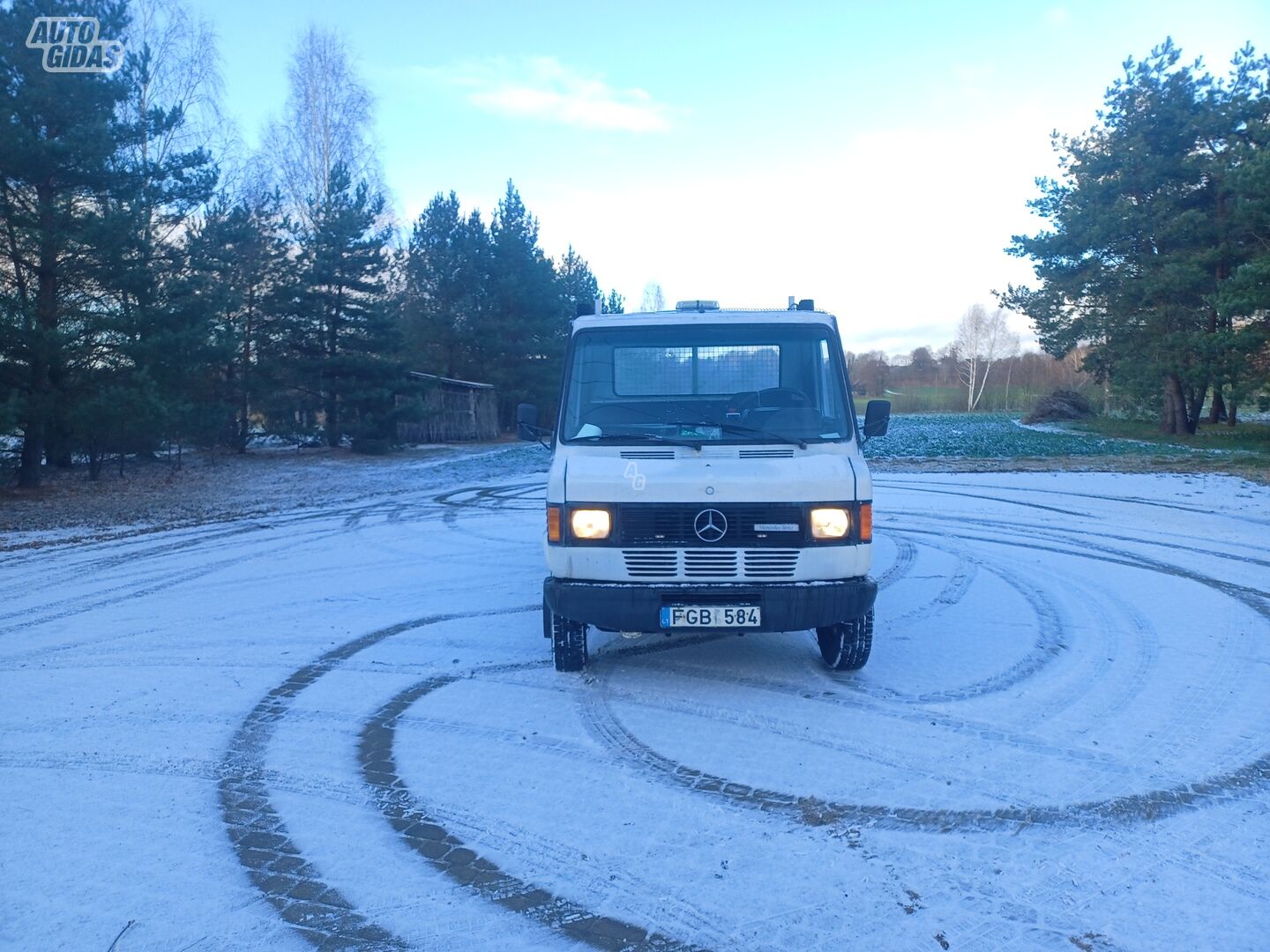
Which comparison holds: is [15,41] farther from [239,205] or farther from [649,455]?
[649,455]

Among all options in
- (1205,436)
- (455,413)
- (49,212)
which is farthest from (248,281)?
(1205,436)

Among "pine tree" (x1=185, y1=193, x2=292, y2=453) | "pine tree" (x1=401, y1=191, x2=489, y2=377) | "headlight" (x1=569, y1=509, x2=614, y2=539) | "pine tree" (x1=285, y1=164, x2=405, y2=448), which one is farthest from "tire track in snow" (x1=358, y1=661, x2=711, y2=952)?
"pine tree" (x1=401, y1=191, x2=489, y2=377)

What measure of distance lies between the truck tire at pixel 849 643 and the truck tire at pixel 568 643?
1.67 meters

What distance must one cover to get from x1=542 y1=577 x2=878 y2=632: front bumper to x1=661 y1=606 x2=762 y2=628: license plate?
0.11 feet

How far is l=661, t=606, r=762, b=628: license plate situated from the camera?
5105 mm

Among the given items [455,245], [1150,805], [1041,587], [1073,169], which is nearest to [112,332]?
[1041,587]

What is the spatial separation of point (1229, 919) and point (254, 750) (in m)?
4.48

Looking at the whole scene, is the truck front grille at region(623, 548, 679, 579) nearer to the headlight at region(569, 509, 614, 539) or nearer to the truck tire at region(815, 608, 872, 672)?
the headlight at region(569, 509, 614, 539)

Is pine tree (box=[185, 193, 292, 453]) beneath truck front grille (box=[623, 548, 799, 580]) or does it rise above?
above

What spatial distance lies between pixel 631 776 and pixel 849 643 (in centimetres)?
205

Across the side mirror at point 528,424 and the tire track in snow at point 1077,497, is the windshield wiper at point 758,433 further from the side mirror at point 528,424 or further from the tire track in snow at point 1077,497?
the tire track in snow at point 1077,497

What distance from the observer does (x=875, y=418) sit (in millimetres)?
6305

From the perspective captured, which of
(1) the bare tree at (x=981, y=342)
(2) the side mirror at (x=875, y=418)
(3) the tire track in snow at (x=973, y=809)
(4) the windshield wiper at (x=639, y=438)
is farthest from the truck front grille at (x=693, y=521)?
(1) the bare tree at (x=981, y=342)

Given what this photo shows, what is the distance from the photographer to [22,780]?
427 centimetres
